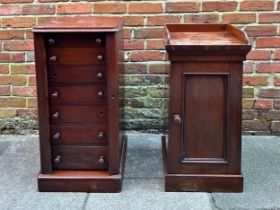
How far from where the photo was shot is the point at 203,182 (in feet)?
7.86

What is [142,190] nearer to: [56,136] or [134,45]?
[56,136]

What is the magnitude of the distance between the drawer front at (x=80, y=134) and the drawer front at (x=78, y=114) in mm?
39

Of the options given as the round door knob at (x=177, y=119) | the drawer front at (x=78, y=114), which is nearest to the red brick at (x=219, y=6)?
the round door knob at (x=177, y=119)

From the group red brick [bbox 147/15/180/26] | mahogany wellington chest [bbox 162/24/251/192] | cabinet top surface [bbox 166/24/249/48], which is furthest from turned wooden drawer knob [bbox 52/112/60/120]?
red brick [bbox 147/15/180/26]

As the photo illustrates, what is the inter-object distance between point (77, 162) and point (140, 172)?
432mm

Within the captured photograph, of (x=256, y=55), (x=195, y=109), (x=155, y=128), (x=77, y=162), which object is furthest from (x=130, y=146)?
(x=256, y=55)

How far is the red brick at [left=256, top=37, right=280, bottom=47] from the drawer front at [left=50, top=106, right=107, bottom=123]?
1.39 m

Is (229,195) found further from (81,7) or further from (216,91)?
(81,7)

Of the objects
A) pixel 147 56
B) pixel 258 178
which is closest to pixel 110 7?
pixel 147 56

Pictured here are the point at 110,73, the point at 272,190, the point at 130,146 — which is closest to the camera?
the point at 110,73

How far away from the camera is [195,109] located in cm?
A: 233

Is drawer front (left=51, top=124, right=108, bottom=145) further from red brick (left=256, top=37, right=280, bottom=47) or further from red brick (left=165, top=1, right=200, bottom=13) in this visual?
red brick (left=256, top=37, right=280, bottom=47)

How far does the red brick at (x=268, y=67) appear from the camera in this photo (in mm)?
3162

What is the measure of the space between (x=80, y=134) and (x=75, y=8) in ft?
3.74
